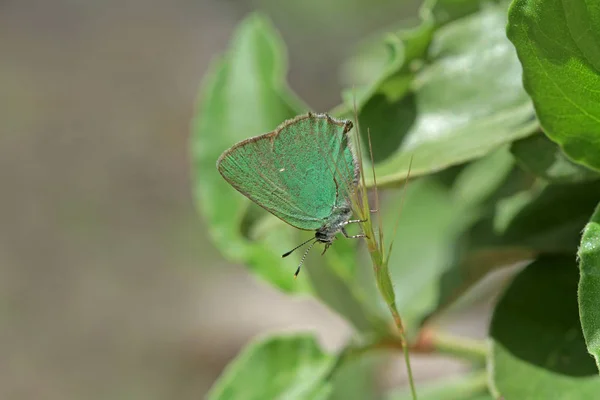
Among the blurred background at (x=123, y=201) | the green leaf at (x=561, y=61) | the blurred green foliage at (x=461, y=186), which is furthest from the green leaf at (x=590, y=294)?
the blurred background at (x=123, y=201)

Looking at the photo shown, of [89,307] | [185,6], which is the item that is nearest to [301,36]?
[185,6]

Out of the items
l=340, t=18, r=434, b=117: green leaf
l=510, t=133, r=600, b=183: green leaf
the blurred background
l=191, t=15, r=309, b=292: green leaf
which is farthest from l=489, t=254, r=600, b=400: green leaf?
the blurred background

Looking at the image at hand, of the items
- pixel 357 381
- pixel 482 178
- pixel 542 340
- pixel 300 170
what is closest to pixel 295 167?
pixel 300 170

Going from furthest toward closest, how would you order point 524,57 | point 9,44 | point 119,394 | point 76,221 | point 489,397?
point 9,44 < point 76,221 < point 119,394 < point 489,397 < point 524,57

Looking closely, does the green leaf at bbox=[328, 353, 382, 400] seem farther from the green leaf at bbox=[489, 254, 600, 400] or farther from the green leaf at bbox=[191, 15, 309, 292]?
the green leaf at bbox=[489, 254, 600, 400]

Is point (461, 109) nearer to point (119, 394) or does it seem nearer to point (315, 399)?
point (315, 399)

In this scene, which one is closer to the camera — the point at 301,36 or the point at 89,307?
the point at 89,307

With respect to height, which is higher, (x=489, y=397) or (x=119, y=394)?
(x=489, y=397)

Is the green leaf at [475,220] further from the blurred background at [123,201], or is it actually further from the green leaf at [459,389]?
the blurred background at [123,201]
